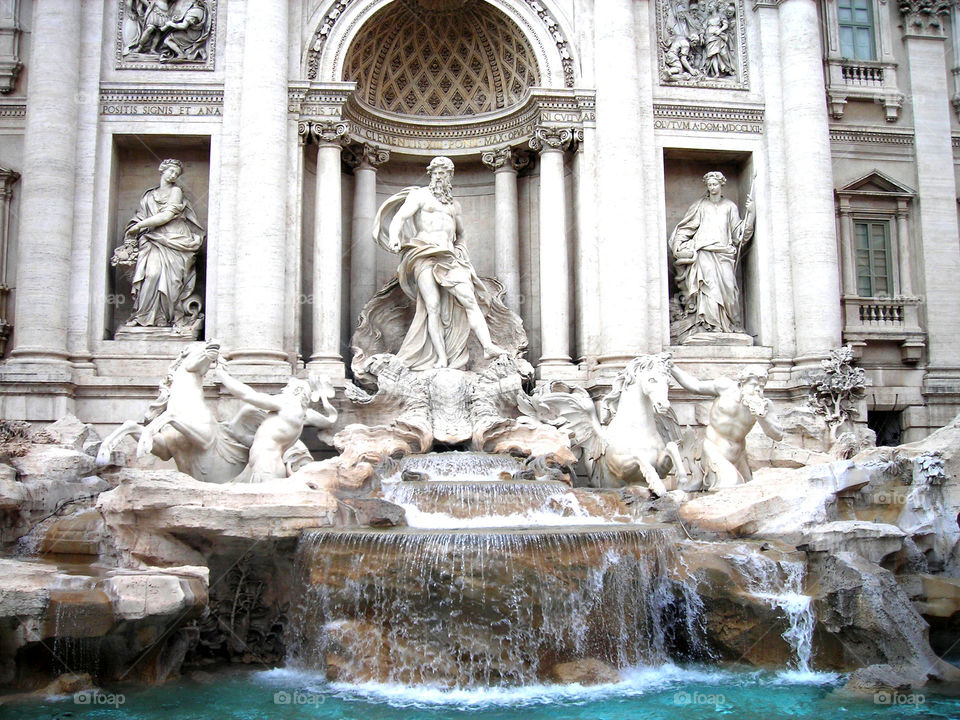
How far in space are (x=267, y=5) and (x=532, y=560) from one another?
10.6 metres

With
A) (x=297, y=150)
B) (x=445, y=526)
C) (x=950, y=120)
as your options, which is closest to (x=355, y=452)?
(x=445, y=526)

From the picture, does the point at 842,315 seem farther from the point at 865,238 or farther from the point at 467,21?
the point at 467,21

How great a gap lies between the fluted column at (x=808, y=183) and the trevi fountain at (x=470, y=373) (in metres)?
0.07

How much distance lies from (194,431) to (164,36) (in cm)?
776

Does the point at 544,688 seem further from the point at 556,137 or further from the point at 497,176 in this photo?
the point at 497,176

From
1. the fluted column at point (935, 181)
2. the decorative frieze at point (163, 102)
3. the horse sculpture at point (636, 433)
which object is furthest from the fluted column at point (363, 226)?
the fluted column at point (935, 181)

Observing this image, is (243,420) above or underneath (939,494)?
above

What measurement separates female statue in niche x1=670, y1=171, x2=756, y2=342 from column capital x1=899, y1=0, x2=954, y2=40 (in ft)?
16.8

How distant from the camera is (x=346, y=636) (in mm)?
9062

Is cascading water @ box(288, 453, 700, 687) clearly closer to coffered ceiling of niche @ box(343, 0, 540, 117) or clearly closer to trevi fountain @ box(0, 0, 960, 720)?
trevi fountain @ box(0, 0, 960, 720)

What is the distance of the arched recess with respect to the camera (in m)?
15.9

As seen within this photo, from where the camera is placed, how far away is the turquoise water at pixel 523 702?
26.2ft

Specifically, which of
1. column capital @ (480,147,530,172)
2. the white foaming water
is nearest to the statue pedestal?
column capital @ (480,147,530,172)

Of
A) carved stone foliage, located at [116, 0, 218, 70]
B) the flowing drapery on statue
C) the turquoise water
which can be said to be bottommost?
the turquoise water
